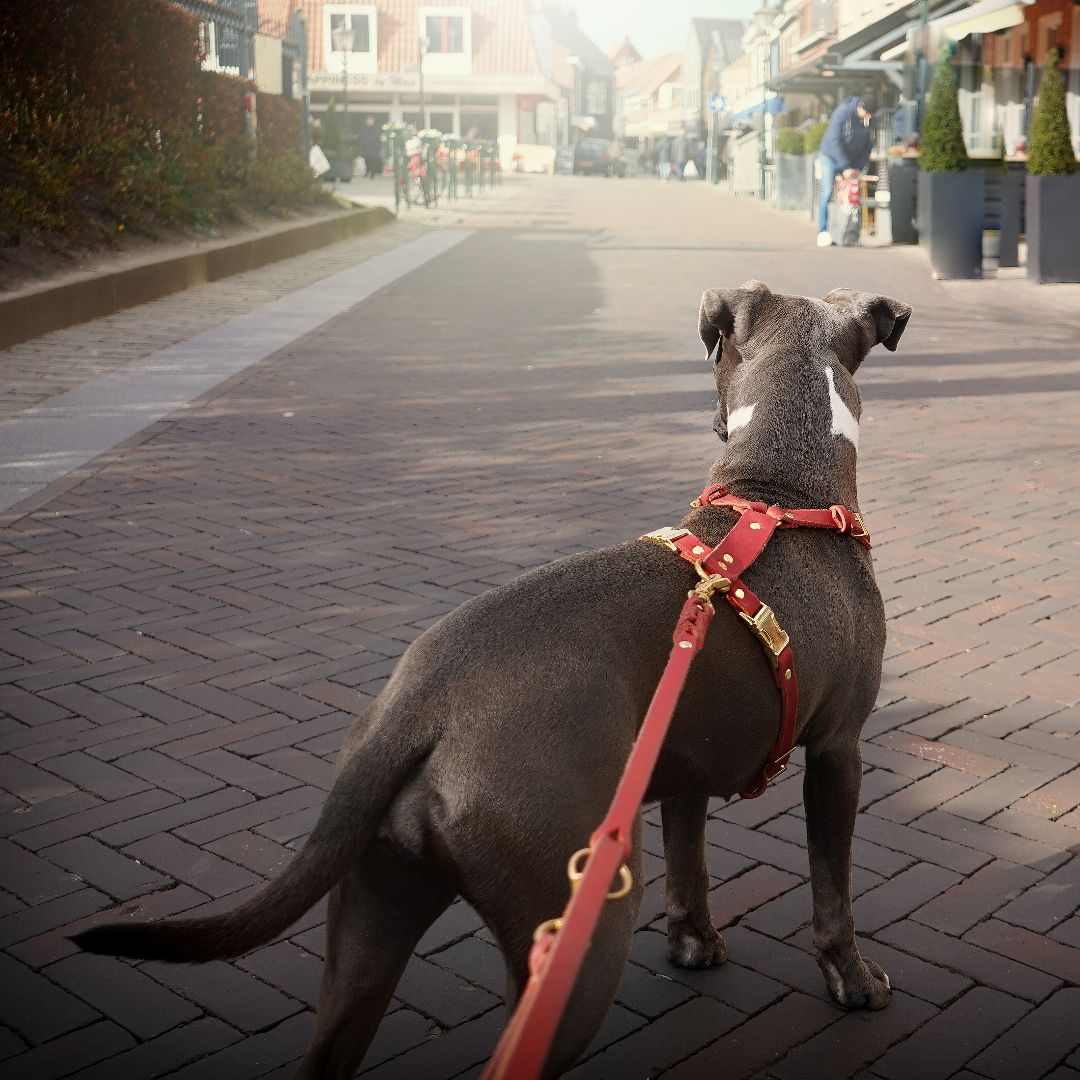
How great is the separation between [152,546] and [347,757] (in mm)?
4187

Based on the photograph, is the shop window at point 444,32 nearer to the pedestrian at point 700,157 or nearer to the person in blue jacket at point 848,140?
the pedestrian at point 700,157

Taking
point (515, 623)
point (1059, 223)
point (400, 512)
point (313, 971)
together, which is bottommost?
point (313, 971)

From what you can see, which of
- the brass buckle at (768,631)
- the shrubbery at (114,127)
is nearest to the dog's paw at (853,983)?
the brass buckle at (768,631)

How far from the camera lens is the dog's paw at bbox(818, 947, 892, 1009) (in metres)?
2.87

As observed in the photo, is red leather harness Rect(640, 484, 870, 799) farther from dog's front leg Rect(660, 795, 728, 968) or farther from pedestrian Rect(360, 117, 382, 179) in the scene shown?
pedestrian Rect(360, 117, 382, 179)

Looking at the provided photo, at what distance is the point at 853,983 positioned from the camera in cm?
287

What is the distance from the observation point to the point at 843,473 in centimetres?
284

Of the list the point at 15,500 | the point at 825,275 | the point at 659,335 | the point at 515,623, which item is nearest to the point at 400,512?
the point at 15,500

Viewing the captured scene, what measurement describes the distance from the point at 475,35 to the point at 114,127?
53.2 meters

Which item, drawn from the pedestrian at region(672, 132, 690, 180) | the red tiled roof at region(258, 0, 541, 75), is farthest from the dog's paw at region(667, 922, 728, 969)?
the pedestrian at region(672, 132, 690, 180)

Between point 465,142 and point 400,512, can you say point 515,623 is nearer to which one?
point 400,512

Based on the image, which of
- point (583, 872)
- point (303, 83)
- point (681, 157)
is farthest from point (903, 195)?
point (681, 157)

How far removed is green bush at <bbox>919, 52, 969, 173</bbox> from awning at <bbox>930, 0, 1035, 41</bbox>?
2.06m

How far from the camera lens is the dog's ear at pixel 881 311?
9.71 ft
